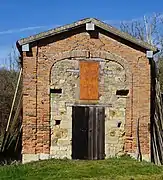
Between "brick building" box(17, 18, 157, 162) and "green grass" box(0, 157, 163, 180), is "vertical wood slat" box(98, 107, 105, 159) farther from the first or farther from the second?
"green grass" box(0, 157, 163, 180)

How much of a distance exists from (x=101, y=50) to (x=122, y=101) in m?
2.14

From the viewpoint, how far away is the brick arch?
53.1 ft

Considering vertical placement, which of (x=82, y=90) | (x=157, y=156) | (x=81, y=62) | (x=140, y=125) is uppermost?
(x=81, y=62)

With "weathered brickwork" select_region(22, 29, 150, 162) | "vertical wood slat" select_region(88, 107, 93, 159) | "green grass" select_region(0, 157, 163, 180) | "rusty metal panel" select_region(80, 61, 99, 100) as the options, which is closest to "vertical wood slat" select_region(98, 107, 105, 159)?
"weathered brickwork" select_region(22, 29, 150, 162)

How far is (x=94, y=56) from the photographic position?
16375 mm

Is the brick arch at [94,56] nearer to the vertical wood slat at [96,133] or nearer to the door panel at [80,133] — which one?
the vertical wood slat at [96,133]

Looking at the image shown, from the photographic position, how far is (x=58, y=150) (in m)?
16.0

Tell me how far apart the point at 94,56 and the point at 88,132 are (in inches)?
115

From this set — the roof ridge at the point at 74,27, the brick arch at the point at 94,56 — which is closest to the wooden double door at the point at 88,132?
the brick arch at the point at 94,56

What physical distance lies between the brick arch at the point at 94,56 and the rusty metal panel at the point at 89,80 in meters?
0.27

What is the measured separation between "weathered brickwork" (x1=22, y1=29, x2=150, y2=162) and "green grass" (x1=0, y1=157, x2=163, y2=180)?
1.07 meters

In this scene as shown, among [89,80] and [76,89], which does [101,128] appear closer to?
[76,89]

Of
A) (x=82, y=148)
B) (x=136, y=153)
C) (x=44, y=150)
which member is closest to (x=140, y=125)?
(x=136, y=153)

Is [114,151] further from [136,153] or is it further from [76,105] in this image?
[76,105]
